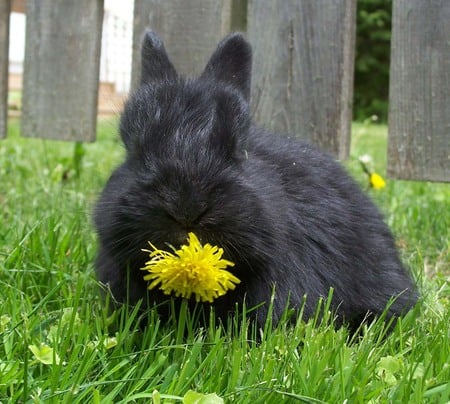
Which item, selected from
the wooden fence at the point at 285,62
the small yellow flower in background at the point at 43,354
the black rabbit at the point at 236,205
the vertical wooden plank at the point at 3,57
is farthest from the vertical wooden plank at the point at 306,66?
the small yellow flower in background at the point at 43,354

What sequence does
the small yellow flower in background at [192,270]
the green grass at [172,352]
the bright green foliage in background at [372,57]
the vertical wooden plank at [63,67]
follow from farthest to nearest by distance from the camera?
the bright green foliage in background at [372,57], the vertical wooden plank at [63,67], the small yellow flower in background at [192,270], the green grass at [172,352]

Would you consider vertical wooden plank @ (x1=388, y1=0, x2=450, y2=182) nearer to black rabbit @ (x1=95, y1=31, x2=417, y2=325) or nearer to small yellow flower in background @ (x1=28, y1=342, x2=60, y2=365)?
black rabbit @ (x1=95, y1=31, x2=417, y2=325)

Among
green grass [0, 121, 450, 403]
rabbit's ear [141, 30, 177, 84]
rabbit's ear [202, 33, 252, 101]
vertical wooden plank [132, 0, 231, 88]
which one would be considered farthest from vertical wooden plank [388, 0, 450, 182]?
rabbit's ear [141, 30, 177, 84]

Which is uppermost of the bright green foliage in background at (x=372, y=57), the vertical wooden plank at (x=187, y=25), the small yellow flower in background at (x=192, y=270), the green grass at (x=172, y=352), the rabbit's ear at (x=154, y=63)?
the bright green foliage in background at (x=372, y=57)

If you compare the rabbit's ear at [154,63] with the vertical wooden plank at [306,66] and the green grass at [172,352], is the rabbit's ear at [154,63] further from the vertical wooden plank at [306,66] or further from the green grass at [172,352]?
the vertical wooden plank at [306,66]

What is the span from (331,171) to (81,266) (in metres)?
0.99

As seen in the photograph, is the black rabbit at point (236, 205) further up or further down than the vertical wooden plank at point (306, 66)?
further down

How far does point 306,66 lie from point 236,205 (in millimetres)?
1491

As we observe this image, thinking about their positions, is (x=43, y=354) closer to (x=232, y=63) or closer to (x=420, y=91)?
(x=232, y=63)

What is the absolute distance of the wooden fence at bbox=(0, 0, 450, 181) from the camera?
2.91m

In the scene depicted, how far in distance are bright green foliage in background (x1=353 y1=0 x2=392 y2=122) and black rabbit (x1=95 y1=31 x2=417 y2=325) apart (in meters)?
18.5

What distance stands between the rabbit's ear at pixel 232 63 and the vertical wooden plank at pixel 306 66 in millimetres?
770

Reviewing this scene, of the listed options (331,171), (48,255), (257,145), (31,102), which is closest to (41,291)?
(48,255)

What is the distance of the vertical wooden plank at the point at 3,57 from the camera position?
137 inches
